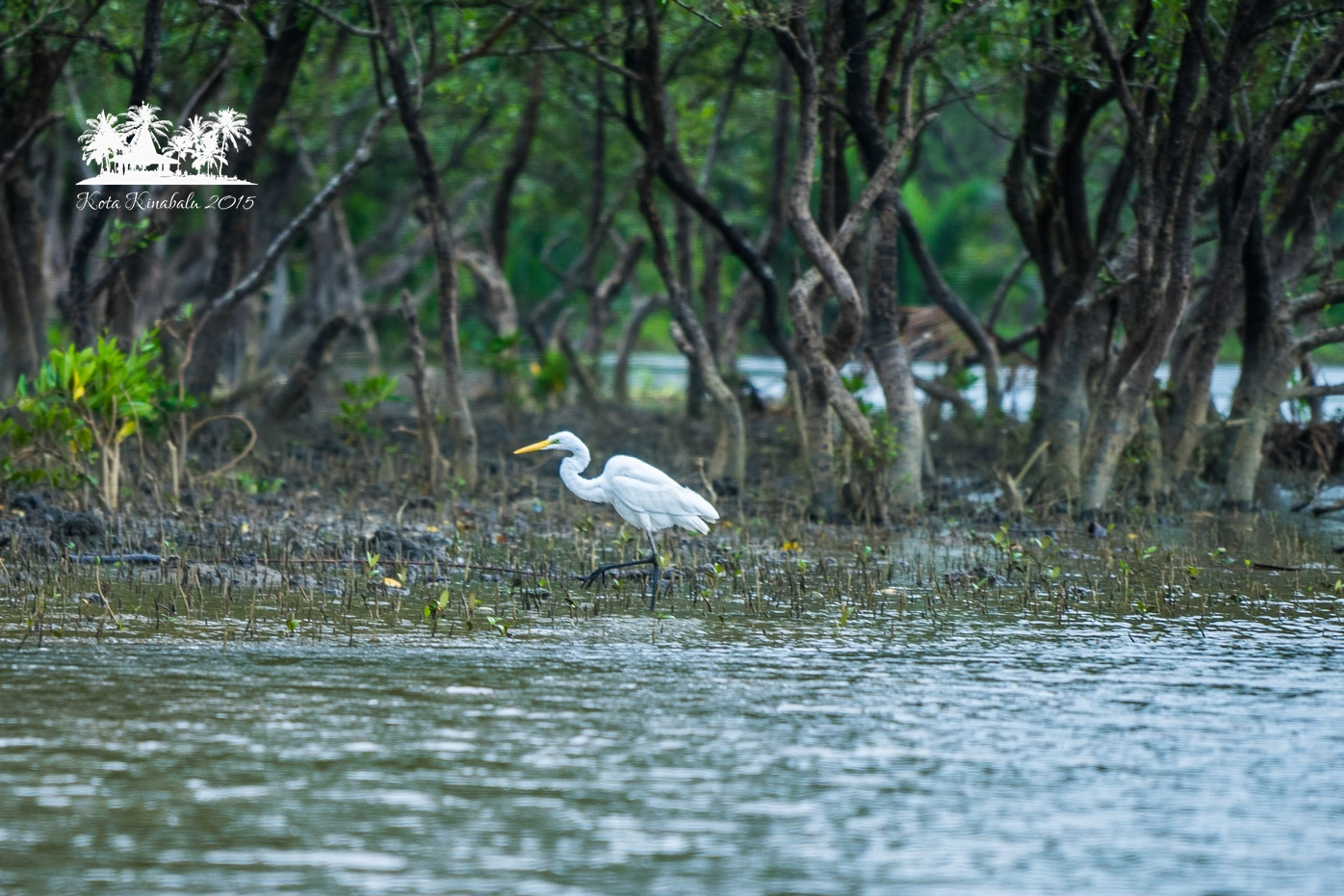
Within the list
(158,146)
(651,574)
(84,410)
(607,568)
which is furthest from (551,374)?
(607,568)

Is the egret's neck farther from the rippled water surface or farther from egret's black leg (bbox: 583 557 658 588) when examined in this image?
the rippled water surface

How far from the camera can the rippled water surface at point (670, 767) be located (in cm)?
459

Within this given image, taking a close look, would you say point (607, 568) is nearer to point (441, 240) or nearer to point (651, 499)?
point (651, 499)

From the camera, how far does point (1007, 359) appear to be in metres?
22.9

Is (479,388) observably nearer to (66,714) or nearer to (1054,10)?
(1054,10)

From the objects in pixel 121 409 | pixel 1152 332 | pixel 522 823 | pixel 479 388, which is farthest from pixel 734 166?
pixel 522 823

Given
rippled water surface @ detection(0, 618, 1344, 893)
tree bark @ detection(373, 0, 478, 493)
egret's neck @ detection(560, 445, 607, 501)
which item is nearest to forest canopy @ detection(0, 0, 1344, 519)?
tree bark @ detection(373, 0, 478, 493)

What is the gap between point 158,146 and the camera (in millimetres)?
14773

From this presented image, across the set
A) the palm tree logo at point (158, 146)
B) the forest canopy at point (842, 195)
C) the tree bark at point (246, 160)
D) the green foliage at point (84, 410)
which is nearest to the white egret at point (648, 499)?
the forest canopy at point (842, 195)

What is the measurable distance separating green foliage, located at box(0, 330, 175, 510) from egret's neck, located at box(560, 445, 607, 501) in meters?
3.26

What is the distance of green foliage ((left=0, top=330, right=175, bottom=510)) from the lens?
10875 mm

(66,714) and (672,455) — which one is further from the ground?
(672,455)

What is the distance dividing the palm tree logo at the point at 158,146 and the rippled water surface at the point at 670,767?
802 cm

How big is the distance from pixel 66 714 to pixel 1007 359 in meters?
18.6
